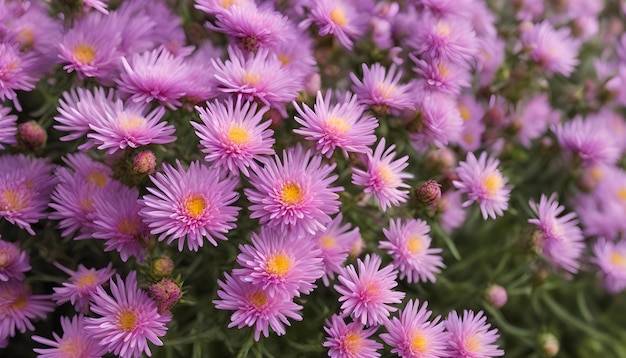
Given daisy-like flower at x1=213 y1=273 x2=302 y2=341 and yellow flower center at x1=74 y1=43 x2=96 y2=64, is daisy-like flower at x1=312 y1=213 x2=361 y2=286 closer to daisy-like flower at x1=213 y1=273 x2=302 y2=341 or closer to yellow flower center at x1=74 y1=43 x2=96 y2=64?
daisy-like flower at x1=213 y1=273 x2=302 y2=341

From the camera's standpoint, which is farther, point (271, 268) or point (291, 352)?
point (291, 352)

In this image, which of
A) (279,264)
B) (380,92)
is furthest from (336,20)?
(279,264)

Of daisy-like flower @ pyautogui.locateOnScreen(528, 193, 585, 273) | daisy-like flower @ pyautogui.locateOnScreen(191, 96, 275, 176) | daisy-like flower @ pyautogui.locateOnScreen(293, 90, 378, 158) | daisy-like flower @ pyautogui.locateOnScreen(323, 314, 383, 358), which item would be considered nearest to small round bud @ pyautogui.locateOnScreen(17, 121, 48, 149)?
daisy-like flower @ pyautogui.locateOnScreen(191, 96, 275, 176)

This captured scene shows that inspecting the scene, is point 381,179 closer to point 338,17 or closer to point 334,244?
point 334,244

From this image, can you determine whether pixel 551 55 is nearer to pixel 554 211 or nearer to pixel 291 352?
pixel 554 211

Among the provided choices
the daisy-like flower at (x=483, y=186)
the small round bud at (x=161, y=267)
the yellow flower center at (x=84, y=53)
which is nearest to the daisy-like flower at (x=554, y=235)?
the daisy-like flower at (x=483, y=186)

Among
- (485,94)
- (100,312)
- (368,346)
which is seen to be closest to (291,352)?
(368,346)
